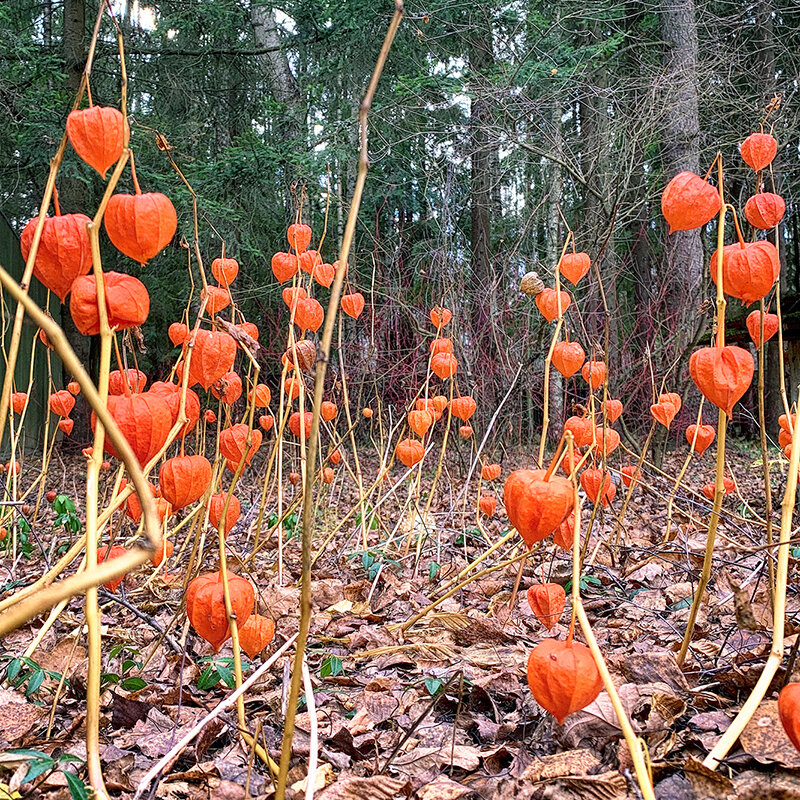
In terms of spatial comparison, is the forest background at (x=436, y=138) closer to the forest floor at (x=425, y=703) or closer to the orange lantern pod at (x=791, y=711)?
the forest floor at (x=425, y=703)

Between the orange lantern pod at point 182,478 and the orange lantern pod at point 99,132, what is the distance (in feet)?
1.72

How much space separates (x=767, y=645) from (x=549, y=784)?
667 millimetres

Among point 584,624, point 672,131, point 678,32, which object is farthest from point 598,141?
point 584,624

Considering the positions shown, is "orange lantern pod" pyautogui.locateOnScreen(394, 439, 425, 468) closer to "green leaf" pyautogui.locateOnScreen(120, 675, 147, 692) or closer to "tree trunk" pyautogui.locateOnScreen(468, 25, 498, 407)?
"green leaf" pyautogui.locateOnScreen(120, 675, 147, 692)

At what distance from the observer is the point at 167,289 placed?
31.4 ft

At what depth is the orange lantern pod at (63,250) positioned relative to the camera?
105 centimetres

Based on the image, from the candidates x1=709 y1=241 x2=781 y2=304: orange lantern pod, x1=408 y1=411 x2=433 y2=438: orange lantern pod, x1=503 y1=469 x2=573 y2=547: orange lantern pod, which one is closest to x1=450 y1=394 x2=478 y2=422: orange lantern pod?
x1=408 y1=411 x2=433 y2=438: orange lantern pod

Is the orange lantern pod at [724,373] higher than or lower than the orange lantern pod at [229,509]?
higher

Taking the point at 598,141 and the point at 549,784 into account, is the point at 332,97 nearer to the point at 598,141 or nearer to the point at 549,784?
the point at 598,141

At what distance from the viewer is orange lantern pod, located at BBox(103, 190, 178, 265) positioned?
1.13m

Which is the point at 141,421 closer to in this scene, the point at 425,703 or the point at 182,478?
the point at 182,478

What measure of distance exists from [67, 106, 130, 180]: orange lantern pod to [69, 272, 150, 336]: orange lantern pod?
226 mm

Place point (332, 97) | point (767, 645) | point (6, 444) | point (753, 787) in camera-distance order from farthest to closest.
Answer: point (332, 97)
point (6, 444)
point (767, 645)
point (753, 787)

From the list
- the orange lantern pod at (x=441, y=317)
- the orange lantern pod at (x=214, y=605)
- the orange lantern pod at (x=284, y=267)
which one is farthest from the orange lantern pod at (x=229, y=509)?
the orange lantern pod at (x=441, y=317)
